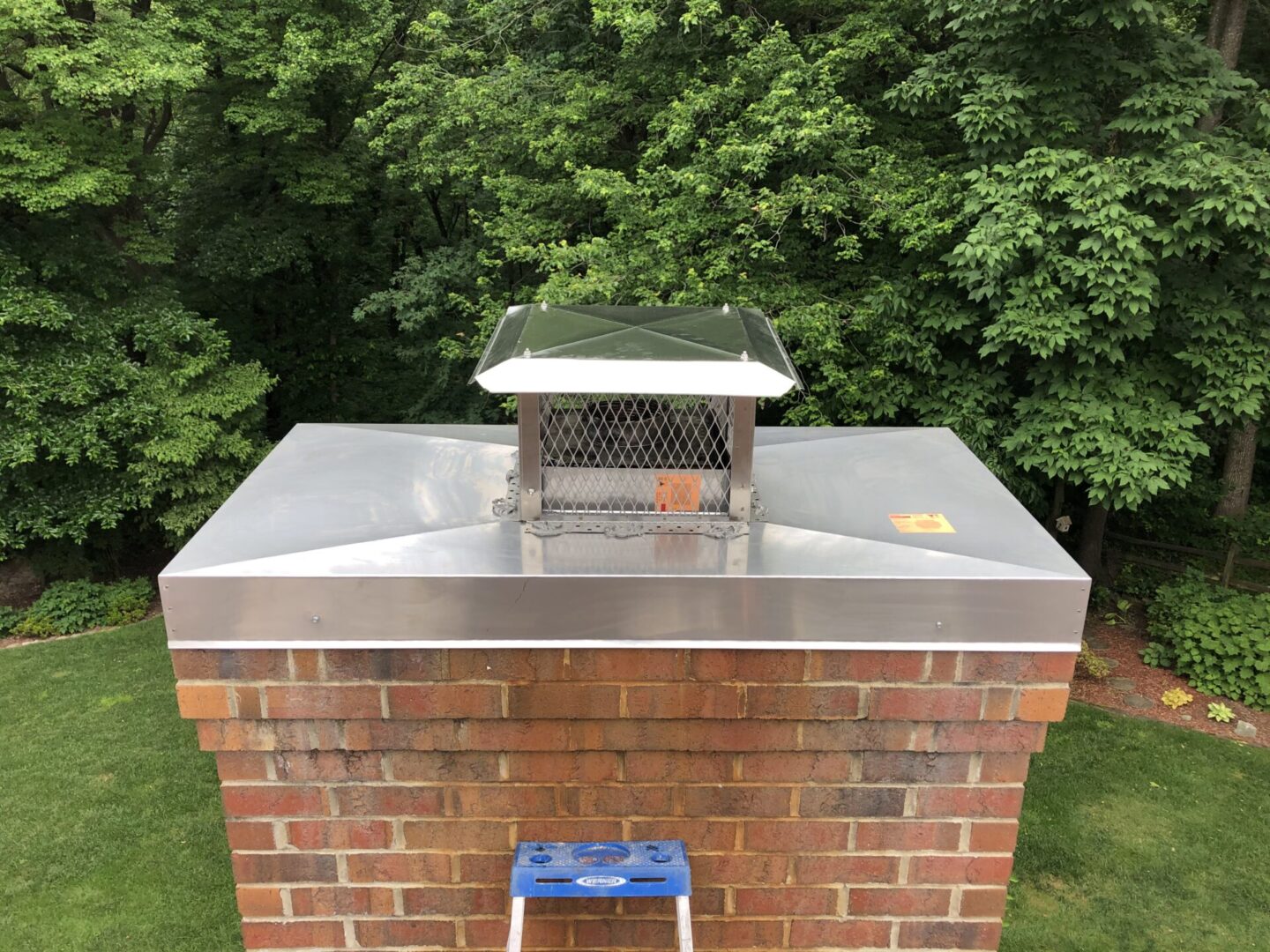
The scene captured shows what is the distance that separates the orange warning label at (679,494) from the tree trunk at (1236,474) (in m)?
10.6

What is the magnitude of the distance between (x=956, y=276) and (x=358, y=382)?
1037 centimetres

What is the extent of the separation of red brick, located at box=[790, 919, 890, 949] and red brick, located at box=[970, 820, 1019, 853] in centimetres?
35

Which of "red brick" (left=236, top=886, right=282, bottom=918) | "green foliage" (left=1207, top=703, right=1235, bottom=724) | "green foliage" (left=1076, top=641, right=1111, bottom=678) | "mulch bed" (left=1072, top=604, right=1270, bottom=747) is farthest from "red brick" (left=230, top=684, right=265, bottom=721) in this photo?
"green foliage" (left=1207, top=703, right=1235, bottom=724)

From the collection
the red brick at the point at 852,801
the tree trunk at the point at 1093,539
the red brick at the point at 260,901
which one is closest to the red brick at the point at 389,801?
the red brick at the point at 260,901

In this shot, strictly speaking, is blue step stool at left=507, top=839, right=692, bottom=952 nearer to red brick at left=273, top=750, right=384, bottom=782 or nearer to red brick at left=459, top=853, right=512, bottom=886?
red brick at left=459, top=853, right=512, bottom=886

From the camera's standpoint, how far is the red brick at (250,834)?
8.07ft

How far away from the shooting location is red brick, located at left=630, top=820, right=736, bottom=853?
2.48 meters

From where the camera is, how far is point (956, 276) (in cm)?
804

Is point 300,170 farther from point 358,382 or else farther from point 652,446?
point 652,446

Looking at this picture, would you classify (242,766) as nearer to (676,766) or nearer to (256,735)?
(256,735)

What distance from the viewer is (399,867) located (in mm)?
2512

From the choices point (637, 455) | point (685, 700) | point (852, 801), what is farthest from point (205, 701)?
point (852, 801)

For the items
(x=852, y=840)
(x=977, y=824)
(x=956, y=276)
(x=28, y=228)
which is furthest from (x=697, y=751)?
(x=28, y=228)

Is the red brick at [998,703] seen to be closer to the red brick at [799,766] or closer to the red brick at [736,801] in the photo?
the red brick at [799,766]
